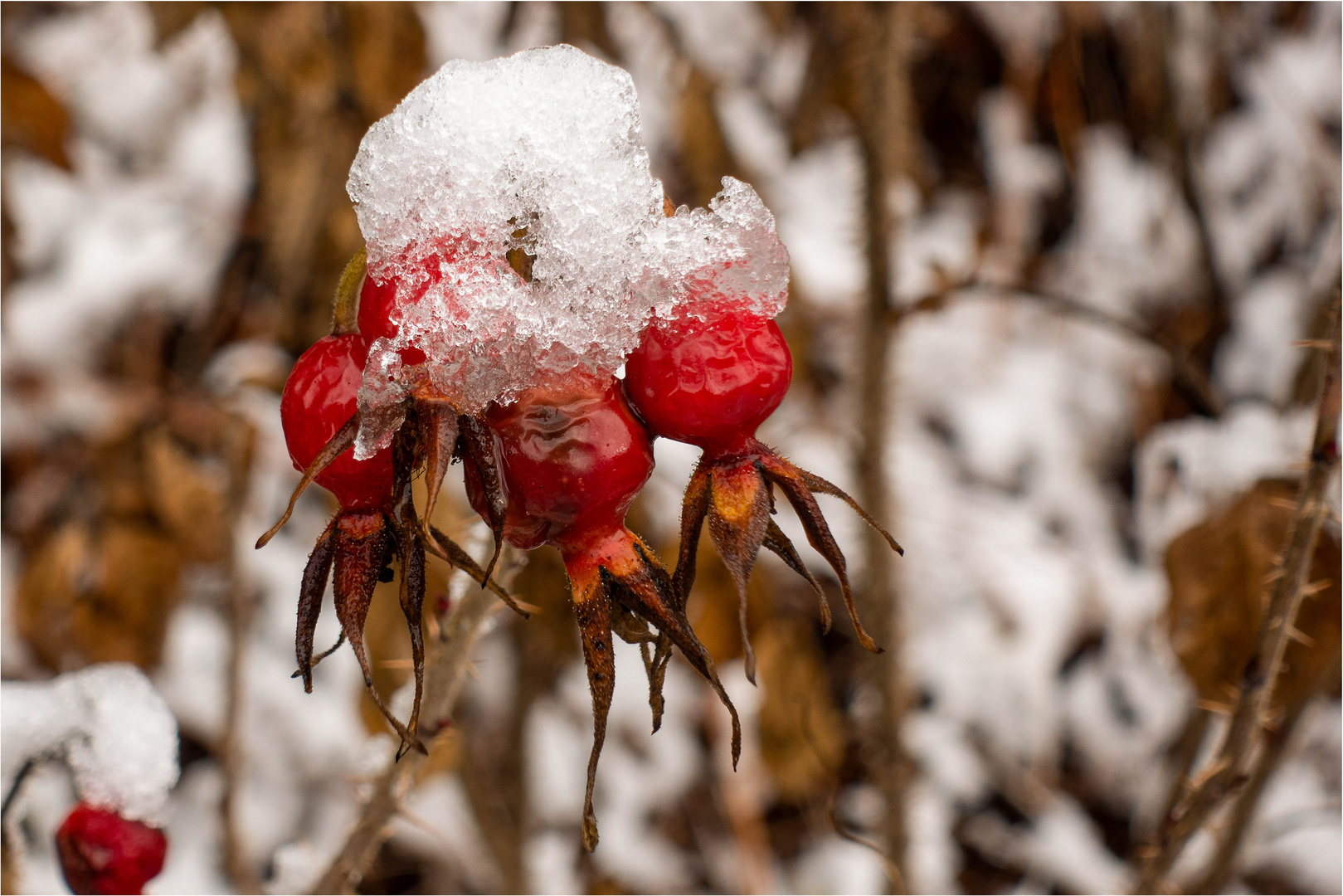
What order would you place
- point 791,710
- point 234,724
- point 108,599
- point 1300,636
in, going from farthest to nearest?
point 791,710 → point 108,599 → point 234,724 → point 1300,636

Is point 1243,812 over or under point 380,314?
under

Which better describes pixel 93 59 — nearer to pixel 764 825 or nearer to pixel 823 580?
pixel 823 580

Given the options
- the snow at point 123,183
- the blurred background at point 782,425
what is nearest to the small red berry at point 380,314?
the blurred background at point 782,425

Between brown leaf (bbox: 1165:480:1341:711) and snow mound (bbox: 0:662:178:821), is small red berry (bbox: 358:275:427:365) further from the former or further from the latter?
brown leaf (bbox: 1165:480:1341:711)

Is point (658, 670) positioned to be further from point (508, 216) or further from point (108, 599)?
point (108, 599)

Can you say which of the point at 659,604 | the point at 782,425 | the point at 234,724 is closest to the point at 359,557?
the point at 659,604

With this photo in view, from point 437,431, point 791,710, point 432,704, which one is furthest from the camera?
point 791,710

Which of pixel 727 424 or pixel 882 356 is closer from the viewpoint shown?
pixel 727 424

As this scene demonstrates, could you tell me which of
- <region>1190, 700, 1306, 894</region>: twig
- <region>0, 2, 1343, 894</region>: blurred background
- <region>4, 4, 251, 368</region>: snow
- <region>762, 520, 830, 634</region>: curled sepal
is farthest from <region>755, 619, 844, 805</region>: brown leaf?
<region>4, 4, 251, 368</region>: snow
